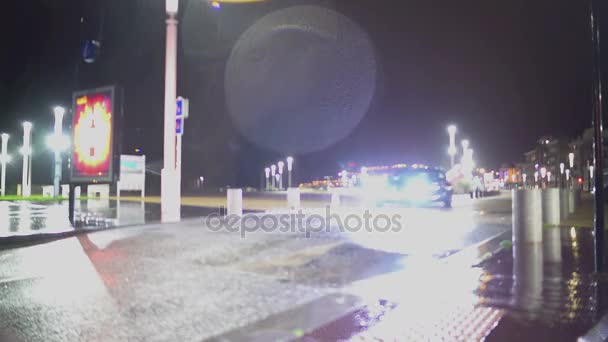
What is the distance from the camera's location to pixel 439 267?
6.96 m

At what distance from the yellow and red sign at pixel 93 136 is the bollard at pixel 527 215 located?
9.19 metres

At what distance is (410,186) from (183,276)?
42.6 ft

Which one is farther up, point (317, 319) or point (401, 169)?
point (401, 169)

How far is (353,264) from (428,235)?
3465 millimetres

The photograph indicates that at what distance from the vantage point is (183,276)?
21.2ft

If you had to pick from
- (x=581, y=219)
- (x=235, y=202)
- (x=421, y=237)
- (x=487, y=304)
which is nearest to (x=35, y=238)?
(x=235, y=202)

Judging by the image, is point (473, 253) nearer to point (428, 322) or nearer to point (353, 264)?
point (353, 264)

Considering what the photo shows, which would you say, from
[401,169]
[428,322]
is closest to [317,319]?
[428,322]

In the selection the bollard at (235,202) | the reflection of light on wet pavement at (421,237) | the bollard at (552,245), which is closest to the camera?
the bollard at (552,245)

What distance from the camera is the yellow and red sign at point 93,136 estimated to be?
38.3 ft

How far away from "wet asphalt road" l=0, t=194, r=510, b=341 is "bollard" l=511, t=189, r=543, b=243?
932 millimetres

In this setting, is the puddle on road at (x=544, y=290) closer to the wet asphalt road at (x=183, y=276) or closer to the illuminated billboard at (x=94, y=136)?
the wet asphalt road at (x=183, y=276)

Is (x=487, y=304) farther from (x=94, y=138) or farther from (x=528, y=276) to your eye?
(x=94, y=138)
